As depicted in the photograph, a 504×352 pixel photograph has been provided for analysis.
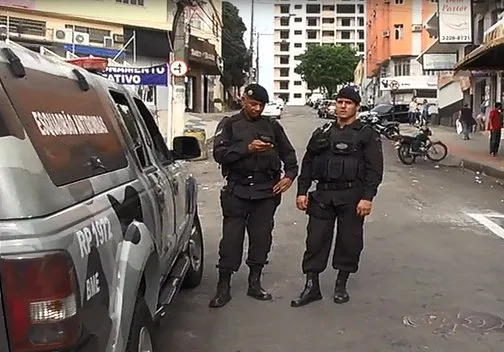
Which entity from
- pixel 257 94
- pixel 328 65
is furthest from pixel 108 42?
pixel 328 65

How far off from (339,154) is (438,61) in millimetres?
33698

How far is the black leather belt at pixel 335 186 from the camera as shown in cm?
568

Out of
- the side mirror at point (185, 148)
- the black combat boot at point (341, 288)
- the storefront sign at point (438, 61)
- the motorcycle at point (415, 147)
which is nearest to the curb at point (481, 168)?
the motorcycle at point (415, 147)

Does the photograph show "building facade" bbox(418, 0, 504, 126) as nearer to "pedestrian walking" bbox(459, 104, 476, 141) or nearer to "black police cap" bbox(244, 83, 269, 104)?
"pedestrian walking" bbox(459, 104, 476, 141)

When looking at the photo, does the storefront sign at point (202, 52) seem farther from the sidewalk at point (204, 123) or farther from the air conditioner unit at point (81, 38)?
the air conditioner unit at point (81, 38)

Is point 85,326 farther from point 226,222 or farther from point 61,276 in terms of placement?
point 226,222

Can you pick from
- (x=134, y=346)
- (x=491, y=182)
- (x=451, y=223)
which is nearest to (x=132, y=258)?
(x=134, y=346)

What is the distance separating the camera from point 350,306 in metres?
5.86

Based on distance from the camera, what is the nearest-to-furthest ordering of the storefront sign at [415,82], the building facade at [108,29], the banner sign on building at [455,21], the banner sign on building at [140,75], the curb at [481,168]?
the banner sign on building at [140,75] → the curb at [481,168] → the banner sign on building at [455,21] → the building facade at [108,29] → the storefront sign at [415,82]

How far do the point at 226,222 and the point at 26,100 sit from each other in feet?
10.8

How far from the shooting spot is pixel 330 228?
5.83m

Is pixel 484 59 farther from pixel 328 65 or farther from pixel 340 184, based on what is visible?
pixel 328 65

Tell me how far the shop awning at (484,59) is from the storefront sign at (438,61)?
12487mm

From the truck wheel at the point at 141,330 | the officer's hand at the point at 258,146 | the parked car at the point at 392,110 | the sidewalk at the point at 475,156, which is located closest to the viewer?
the truck wheel at the point at 141,330
